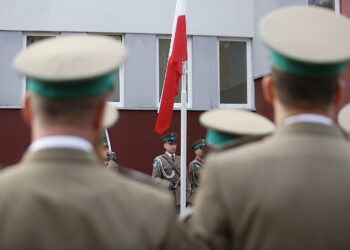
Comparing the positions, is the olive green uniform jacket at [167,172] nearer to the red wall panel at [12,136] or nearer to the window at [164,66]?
the window at [164,66]

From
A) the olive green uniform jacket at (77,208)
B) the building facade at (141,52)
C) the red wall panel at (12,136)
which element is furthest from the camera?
the building facade at (141,52)

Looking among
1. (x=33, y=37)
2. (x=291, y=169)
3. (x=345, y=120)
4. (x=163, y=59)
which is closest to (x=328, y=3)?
(x=163, y=59)

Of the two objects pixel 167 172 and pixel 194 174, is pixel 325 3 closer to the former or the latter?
pixel 194 174

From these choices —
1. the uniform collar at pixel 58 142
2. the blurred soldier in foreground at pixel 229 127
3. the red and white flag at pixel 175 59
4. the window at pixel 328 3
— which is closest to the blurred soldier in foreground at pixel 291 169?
the uniform collar at pixel 58 142

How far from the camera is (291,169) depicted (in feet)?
5.99

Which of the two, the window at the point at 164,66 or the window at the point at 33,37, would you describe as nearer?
the window at the point at 33,37

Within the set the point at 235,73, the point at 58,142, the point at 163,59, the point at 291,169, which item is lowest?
the point at 291,169

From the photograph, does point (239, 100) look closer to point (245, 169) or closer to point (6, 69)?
point (6, 69)

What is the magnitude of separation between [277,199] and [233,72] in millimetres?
11606

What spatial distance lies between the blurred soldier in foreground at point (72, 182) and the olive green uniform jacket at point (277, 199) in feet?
0.55

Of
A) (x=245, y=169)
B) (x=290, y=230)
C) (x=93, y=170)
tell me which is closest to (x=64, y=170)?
(x=93, y=170)

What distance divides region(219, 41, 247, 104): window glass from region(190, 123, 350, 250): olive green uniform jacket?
11108mm

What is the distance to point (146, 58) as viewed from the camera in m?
12.3

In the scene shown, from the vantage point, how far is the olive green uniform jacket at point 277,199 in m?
1.77
